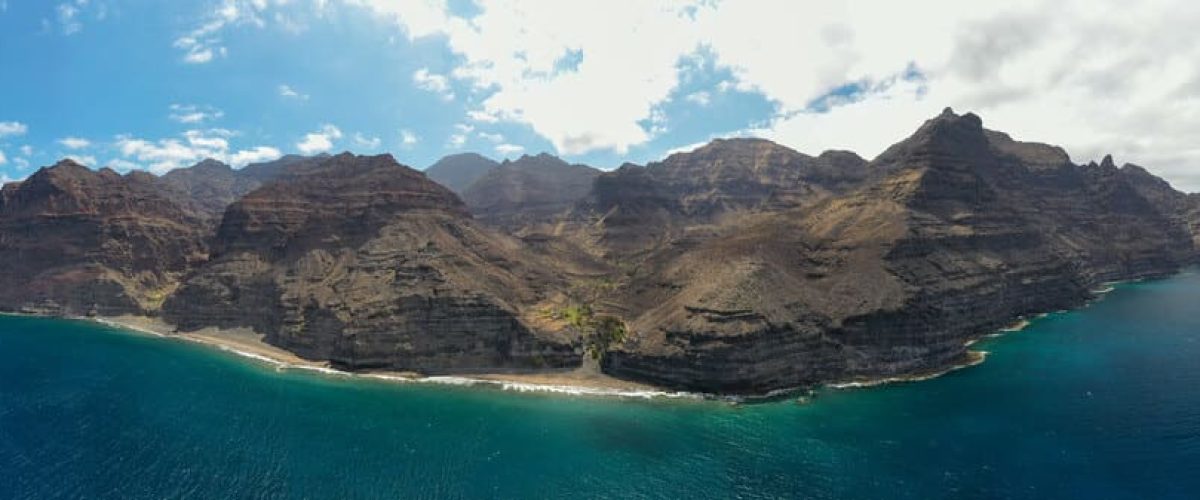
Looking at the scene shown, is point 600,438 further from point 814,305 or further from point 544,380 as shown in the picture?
point 814,305

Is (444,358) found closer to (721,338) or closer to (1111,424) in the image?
(721,338)

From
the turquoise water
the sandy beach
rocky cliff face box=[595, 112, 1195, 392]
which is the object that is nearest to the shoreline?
the sandy beach

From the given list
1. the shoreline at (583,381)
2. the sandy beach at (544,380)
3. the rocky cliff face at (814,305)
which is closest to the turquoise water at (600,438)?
the shoreline at (583,381)

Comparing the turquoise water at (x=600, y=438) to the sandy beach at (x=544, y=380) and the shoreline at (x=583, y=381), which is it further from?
the sandy beach at (x=544, y=380)

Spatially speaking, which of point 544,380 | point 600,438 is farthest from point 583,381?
point 600,438

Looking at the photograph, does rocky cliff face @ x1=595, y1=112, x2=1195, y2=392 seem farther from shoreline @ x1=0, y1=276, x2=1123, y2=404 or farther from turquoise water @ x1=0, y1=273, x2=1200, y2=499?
turquoise water @ x1=0, y1=273, x2=1200, y2=499

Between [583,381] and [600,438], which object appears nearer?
[600,438]

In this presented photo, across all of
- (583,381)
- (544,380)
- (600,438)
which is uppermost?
(583,381)

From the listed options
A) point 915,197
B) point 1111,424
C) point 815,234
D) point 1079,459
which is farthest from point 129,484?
point 915,197

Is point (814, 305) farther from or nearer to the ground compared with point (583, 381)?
farther from the ground
